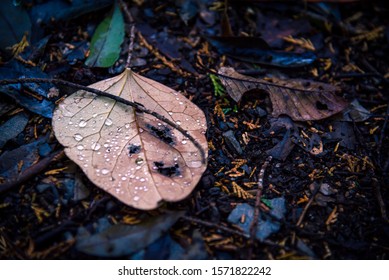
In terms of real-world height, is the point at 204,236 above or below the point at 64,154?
below

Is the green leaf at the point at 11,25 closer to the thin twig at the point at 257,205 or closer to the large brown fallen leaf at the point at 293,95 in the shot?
the large brown fallen leaf at the point at 293,95

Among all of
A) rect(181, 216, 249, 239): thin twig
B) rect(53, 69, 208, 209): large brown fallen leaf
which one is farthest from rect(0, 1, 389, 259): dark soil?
rect(53, 69, 208, 209): large brown fallen leaf

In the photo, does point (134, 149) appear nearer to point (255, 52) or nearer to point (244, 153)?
point (244, 153)

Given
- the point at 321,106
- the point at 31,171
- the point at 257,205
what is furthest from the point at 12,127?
the point at 321,106

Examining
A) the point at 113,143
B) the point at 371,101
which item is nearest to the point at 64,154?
the point at 113,143
